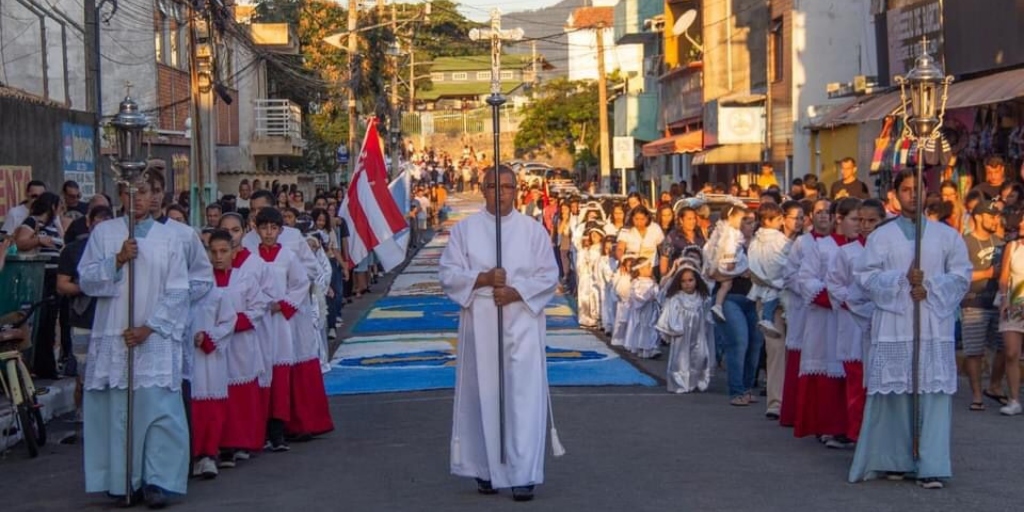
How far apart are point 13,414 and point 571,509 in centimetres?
526

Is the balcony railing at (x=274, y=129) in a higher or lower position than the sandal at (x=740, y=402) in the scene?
higher

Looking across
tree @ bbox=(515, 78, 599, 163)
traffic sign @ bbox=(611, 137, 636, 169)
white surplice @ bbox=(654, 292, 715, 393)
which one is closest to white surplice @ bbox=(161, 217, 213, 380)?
white surplice @ bbox=(654, 292, 715, 393)

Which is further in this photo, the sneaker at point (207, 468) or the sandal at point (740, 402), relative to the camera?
the sandal at point (740, 402)

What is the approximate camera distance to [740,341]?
14695 millimetres

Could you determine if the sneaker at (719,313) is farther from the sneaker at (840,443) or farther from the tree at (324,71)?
the tree at (324,71)

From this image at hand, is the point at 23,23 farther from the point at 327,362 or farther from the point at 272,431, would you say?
the point at 272,431

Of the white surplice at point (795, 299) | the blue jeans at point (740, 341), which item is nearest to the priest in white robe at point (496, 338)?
the white surplice at point (795, 299)

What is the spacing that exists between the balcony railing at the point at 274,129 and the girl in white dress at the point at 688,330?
124ft

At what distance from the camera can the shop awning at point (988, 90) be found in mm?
18578

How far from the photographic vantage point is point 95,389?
10000mm

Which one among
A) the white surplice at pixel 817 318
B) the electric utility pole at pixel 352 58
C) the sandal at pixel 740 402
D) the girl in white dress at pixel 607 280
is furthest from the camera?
the electric utility pole at pixel 352 58

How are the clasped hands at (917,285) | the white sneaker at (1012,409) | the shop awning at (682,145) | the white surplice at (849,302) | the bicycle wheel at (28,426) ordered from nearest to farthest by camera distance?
the clasped hands at (917,285)
the white surplice at (849,302)
the bicycle wheel at (28,426)
the white sneaker at (1012,409)
the shop awning at (682,145)

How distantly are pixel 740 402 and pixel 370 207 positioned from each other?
24.0 ft

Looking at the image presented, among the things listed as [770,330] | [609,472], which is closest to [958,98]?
[770,330]
